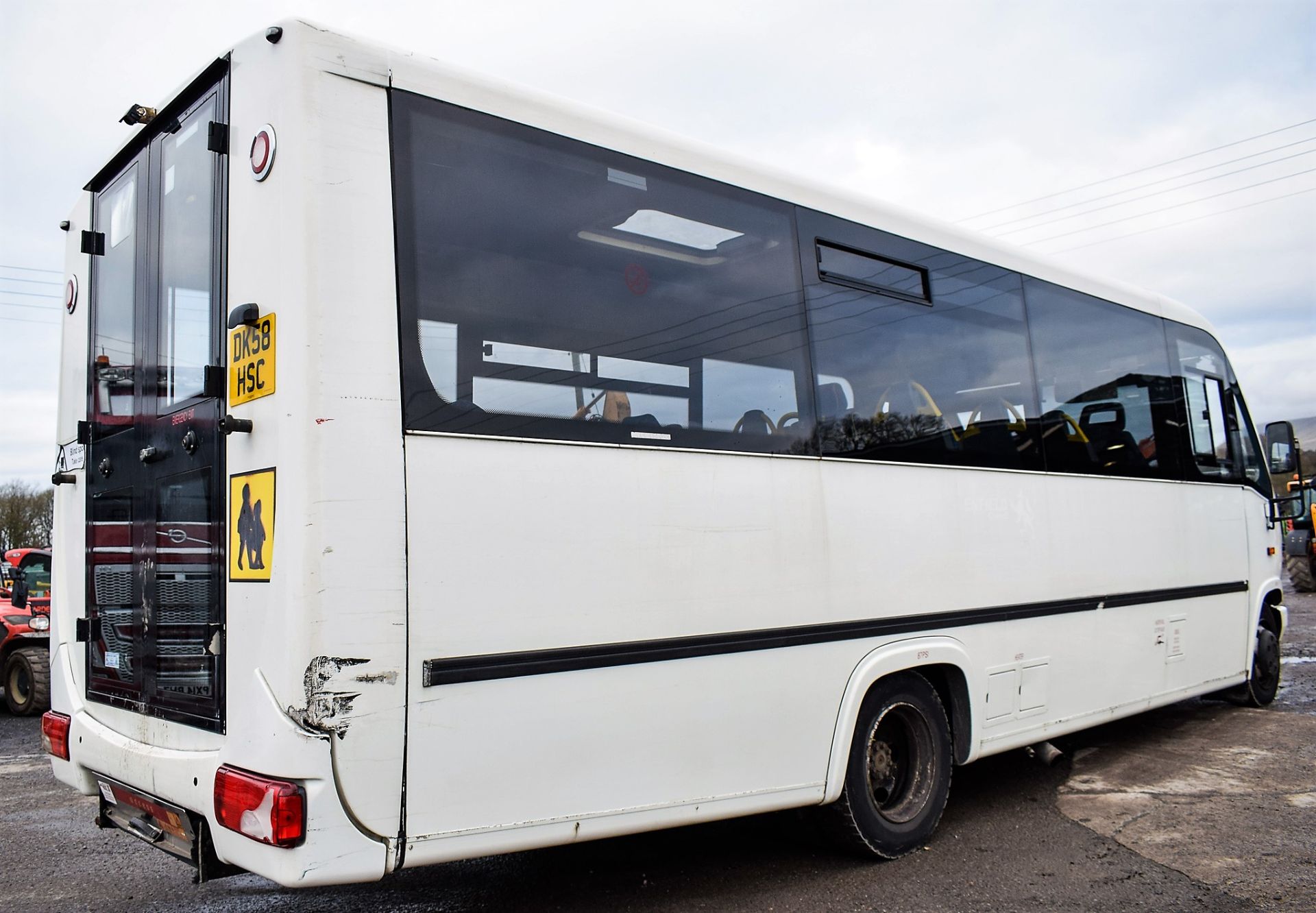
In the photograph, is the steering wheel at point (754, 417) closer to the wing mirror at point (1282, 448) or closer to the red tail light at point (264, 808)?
the red tail light at point (264, 808)

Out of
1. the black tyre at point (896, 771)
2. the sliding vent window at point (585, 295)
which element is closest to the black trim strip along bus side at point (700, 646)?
the black tyre at point (896, 771)

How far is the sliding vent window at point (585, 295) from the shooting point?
3.40 m

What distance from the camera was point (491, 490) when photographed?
11.2ft

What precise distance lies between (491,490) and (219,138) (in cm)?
162

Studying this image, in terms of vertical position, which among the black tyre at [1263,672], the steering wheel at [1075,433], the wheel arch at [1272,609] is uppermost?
the steering wheel at [1075,433]

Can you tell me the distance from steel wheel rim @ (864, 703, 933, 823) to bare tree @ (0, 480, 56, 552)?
145 ft

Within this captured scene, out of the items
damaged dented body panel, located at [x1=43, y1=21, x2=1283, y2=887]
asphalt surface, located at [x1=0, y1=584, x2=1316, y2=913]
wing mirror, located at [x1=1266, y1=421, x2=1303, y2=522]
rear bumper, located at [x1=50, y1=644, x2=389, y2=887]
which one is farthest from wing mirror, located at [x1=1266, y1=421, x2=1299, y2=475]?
rear bumper, located at [x1=50, y1=644, x2=389, y2=887]

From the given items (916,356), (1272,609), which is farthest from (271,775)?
(1272,609)

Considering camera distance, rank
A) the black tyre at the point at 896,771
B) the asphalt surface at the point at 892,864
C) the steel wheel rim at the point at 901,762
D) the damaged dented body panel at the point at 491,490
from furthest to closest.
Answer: the steel wheel rim at the point at 901,762 < the black tyre at the point at 896,771 < the asphalt surface at the point at 892,864 < the damaged dented body panel at the point at 491,490

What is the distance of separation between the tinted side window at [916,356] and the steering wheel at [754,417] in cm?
33

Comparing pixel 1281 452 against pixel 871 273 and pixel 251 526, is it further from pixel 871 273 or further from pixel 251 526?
pixel 251 526

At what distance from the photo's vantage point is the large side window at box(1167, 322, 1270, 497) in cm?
782

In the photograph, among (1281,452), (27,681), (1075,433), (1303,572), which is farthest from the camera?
(1303,572)

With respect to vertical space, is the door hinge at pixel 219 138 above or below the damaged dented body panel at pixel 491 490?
above
